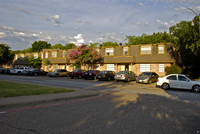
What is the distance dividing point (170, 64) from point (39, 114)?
26608 mm

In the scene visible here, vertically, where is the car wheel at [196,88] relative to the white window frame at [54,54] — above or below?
below

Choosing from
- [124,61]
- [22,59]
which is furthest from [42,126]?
[22,59]

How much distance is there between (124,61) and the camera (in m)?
31.0

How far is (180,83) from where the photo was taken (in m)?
15.1

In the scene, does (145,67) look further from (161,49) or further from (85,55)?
(85,55)

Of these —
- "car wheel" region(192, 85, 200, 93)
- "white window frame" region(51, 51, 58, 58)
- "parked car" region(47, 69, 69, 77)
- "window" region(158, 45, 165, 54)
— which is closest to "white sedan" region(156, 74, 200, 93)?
"car wheel" region(192, 85, 200, 93)

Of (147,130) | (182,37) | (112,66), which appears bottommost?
(147,130)

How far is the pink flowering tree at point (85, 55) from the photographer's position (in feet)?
109

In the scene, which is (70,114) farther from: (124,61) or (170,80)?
(124,61)

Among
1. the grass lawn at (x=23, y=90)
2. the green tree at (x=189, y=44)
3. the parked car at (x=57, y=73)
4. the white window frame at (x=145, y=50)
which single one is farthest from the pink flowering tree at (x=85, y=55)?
the grass lawn at (x=23, y=90)

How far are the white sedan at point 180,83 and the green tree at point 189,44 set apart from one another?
1199 centimetres

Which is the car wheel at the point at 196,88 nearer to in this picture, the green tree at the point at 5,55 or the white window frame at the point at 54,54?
the white window frame at the point at 54,54

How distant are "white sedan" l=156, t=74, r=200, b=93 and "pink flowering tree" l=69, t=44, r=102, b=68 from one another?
738 inches

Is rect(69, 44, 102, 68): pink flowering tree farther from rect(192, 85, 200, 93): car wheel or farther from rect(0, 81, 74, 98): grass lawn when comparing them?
rect(192, 85, 200, 93): car wheel
